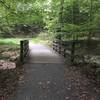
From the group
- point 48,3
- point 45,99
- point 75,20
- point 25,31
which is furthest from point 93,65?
point 25,31

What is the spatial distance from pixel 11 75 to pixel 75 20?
33.7 feet

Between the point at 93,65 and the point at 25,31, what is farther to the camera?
the point at 25,31

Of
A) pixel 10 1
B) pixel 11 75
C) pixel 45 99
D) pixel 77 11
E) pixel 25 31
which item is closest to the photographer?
pixel 45 99

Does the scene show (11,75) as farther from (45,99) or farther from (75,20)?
(75,20)

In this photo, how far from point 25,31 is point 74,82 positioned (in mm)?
34637

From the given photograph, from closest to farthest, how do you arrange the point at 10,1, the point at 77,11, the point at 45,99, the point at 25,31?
the point at 45,99
the point at 10,1
the point at 77,11
the point at 25,31

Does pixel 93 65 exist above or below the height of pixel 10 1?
below

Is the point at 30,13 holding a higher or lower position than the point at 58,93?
higher

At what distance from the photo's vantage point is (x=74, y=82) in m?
6.20

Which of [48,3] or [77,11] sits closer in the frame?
[77,11]

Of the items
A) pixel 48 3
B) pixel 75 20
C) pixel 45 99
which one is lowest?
pixel 45 99

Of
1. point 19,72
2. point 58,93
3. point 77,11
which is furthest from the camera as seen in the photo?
point 77,11

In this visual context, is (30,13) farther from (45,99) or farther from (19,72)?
(45,99)

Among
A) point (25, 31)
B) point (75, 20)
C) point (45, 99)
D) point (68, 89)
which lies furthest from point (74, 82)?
point (25, 31)
